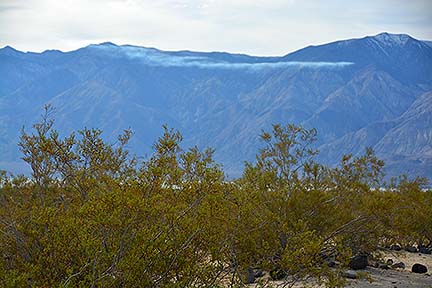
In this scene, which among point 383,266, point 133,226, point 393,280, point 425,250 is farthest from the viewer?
point 425,250

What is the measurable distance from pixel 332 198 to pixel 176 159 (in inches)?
403

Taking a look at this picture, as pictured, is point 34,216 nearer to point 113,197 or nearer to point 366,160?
point 113,197

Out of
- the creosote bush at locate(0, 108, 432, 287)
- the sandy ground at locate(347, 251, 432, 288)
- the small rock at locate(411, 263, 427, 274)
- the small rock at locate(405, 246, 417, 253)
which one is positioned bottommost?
the small rock at locate(405, 246, 417, 253)

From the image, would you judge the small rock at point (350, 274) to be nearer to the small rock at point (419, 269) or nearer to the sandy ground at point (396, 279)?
the sandy ground at point (396, 279)

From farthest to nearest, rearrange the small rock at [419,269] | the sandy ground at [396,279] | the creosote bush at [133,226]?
1. the small rock at [419,269]
2. the sandy ground at [396,279]
3. the creosote bush at [133,226]

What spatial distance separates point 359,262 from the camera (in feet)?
73.1

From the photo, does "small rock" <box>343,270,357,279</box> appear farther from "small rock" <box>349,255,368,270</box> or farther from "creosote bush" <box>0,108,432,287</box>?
"creosote bush" <box>0,108,432,287</box>

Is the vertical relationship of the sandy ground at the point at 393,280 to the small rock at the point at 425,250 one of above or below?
above

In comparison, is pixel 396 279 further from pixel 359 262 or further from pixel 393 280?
pixel 359 262

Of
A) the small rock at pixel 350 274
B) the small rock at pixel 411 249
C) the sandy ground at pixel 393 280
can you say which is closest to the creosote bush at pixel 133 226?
the small rock at pixel 350 274

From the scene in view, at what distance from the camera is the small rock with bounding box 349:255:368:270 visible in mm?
22156

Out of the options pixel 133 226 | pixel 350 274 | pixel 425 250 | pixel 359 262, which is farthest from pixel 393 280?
pixel 133 226

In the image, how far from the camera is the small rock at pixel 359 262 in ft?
72.7

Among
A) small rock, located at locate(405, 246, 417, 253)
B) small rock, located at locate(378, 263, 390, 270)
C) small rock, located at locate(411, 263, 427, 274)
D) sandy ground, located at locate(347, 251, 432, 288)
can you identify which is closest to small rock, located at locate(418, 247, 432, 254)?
small rock, located at locate(405, 246, 417, 253)
